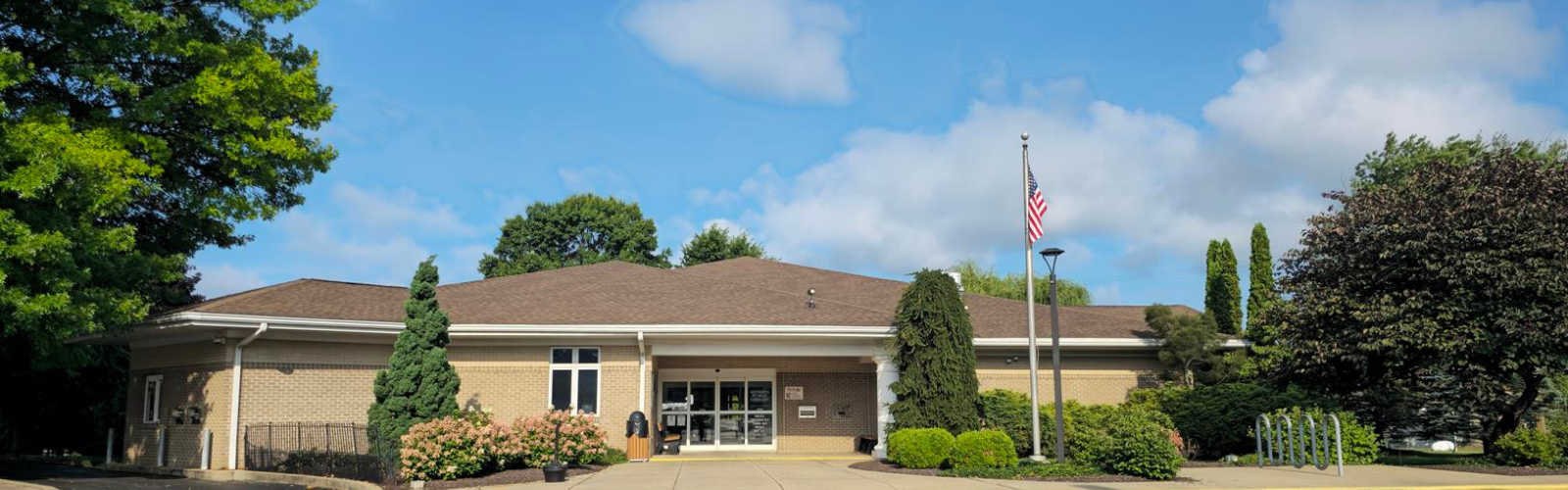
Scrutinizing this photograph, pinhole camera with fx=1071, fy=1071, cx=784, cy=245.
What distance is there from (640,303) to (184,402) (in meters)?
9.29

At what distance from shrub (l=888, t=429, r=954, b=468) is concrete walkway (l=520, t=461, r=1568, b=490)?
0.92 metres

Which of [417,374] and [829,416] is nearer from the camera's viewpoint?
[417,374]

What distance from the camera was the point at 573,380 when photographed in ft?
73.7

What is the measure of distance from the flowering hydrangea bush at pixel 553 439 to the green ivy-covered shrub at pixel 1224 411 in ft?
39.5

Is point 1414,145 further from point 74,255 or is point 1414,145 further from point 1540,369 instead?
point 74,255

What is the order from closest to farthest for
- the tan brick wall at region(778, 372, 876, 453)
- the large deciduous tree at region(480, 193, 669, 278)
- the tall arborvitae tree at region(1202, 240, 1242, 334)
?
the tan brick wall at region(778, 372, 876, 453) → the tall arborvitae tree at region(1202, 240, 1242, 334) → the large deciduous tree at region(480, 193, 669, 278)

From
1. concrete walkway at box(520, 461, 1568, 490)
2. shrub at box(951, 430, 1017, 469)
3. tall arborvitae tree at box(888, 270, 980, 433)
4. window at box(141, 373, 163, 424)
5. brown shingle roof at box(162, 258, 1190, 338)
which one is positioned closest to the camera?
concrete walkway at box(520, 461, 1568, 490)

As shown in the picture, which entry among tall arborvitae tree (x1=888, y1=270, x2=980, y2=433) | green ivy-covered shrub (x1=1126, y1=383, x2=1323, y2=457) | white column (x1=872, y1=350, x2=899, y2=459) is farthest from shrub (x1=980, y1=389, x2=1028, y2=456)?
green ivy-covered shrub (x1=1126, y1=383, x2=1323, y2=457)

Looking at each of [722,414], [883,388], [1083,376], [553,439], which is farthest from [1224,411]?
[553,439]

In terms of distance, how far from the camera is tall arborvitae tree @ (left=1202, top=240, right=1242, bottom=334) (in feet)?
95.5

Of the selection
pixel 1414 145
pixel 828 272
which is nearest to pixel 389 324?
pixel 828 272

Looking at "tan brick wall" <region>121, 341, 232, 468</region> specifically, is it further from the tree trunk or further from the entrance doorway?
the tree trunk

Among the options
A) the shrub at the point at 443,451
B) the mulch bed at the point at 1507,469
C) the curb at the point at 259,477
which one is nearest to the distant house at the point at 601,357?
the curb at the point at 259,477

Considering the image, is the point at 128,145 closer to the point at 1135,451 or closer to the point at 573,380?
the point at 573,380
